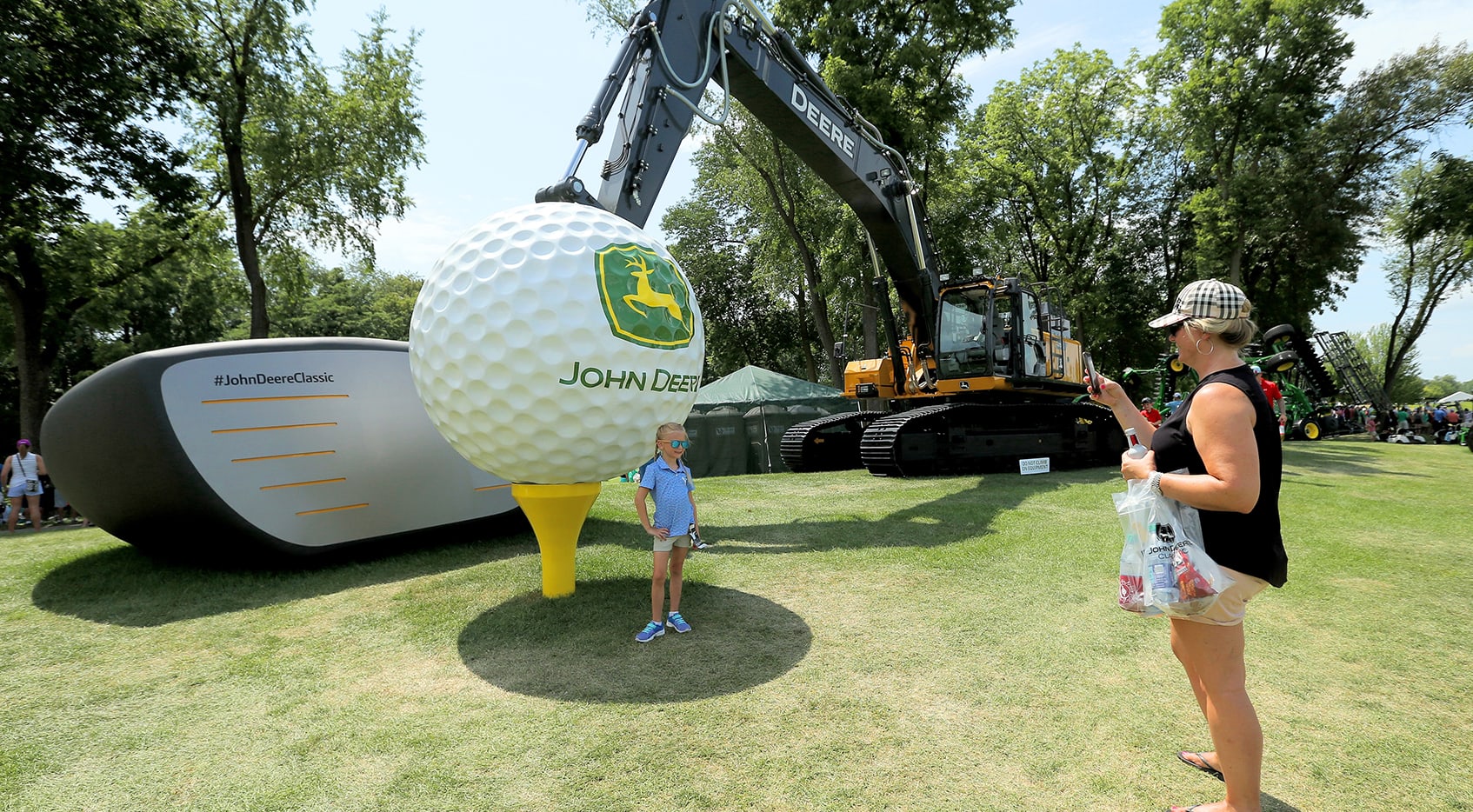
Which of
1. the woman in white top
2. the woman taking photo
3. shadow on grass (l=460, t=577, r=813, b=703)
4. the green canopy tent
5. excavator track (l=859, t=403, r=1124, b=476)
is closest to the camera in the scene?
the woman taking photo

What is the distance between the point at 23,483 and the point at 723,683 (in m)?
13.7

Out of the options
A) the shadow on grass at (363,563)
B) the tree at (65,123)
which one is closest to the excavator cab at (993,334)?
the shadow on grass at (363,563)

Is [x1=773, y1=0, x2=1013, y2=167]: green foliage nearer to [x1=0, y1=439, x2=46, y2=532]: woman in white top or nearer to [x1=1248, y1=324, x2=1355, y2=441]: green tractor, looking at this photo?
[x1=1248, y1=324, x2=1355, y2=441]: green tractor

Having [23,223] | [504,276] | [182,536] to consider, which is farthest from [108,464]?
[23,223]

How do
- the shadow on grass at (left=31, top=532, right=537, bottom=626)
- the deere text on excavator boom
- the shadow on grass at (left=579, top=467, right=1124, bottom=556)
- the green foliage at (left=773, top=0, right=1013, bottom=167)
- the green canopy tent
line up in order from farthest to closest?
the green foliage at (left=773, top=0, right=1013, bottom=167) < the green canopy tent < the deere text on excavator boom < the shadow on grass at (left=579, top=467, right=1124, bottom=556) < the shadow on grass at (left=31, top=532, right=537, bottom=626)

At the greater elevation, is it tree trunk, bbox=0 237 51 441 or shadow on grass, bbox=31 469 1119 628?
tree trunk, bbox=0 237 51 441

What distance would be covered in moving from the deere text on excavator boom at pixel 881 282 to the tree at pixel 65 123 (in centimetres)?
1464

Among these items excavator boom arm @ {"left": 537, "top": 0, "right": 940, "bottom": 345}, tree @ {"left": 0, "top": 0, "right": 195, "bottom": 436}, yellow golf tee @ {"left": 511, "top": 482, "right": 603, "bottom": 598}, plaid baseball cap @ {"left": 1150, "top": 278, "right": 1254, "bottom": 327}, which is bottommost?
yellow golf tee @ {"left": 511, "top": 482, "right": 603, "bottom": 598}

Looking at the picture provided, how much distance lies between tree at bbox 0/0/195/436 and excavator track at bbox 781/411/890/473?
1677cm

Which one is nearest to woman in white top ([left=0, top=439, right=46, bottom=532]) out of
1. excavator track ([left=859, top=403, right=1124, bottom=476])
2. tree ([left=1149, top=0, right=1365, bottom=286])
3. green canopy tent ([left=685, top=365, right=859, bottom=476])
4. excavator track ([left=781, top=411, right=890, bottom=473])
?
green canopy tent ([left=685, top=365, right=859, bottom=476])

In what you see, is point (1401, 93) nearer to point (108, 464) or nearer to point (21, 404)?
point (108, 464)

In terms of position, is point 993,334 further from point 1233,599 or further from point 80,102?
point 80,102

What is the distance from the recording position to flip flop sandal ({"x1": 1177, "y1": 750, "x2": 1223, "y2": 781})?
2834 mm

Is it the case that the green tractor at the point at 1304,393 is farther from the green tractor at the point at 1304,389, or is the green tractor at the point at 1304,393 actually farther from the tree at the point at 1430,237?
the tree at the point at 1430,237
